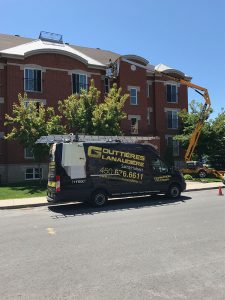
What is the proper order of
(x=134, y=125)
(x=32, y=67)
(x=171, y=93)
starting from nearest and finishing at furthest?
(x=32, y=67)
(x=134, y=125)
(x=171, y=93)

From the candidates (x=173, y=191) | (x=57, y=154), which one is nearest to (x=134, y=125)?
(x=173, y=191)

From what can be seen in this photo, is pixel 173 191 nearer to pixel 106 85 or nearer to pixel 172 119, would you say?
pixel 106 85

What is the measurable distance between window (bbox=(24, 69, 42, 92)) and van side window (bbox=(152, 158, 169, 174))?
1681 centimetres

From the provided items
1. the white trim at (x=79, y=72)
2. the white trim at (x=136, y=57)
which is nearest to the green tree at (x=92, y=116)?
the white trim at (x=79, y=72)

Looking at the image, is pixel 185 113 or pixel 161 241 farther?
pixel 185 113

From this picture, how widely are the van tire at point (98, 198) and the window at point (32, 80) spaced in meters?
17.2

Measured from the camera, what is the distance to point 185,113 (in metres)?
35.5

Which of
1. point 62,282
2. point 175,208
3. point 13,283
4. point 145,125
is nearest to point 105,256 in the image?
point 62,282

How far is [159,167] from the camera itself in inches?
622

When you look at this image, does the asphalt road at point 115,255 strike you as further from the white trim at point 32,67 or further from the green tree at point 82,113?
the white trim at point 32,67

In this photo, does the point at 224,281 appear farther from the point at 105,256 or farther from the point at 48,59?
the point at 48,59

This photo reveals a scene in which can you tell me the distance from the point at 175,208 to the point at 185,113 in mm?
23356

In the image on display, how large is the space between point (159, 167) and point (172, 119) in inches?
880

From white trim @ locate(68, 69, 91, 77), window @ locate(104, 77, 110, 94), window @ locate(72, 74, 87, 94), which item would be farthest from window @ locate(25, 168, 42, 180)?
window @ locate(104, 77, 110, 94)
